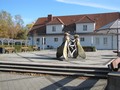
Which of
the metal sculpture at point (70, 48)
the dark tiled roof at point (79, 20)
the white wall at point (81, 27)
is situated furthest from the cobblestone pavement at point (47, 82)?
the dark tiled roof at point (79, 20)

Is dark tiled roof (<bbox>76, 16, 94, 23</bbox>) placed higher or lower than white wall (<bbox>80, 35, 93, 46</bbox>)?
higher

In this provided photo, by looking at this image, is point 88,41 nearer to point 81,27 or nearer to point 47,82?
point 81,27

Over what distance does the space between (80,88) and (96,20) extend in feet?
154

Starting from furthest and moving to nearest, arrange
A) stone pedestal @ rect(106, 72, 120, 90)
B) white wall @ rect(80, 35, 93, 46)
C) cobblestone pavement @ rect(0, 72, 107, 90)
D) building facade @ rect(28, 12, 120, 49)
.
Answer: white wall @ rect(80, 35, 93, 46), building facade @ rect(28, 12, 120, 49), cobblestone pavement @ rect(0, 72, 107, 90), stone pedestal @ rect(106, 72, 120, 90)

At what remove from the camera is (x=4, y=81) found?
11.1 m

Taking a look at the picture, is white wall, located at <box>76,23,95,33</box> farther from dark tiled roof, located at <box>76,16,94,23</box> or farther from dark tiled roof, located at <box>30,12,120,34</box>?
dark tiled roof, located at <box>30,12,120,34</box>

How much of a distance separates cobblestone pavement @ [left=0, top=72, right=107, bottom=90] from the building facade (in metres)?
36.9

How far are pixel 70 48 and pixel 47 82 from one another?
25.2 ft

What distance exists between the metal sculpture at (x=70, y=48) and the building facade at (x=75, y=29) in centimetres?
3080

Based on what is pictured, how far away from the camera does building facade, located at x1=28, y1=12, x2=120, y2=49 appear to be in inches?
2018

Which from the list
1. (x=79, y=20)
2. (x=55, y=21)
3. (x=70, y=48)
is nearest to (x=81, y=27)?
(x=79, y=20)

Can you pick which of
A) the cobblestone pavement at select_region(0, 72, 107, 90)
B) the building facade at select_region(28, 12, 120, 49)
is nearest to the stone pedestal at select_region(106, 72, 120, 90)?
the cobblestone pavement at select_region(0, 72, 107, 90)

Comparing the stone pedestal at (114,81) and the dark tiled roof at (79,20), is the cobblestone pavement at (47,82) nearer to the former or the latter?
the stone pedestal at (114,81)

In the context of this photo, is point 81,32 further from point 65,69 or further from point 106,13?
point 65,69
